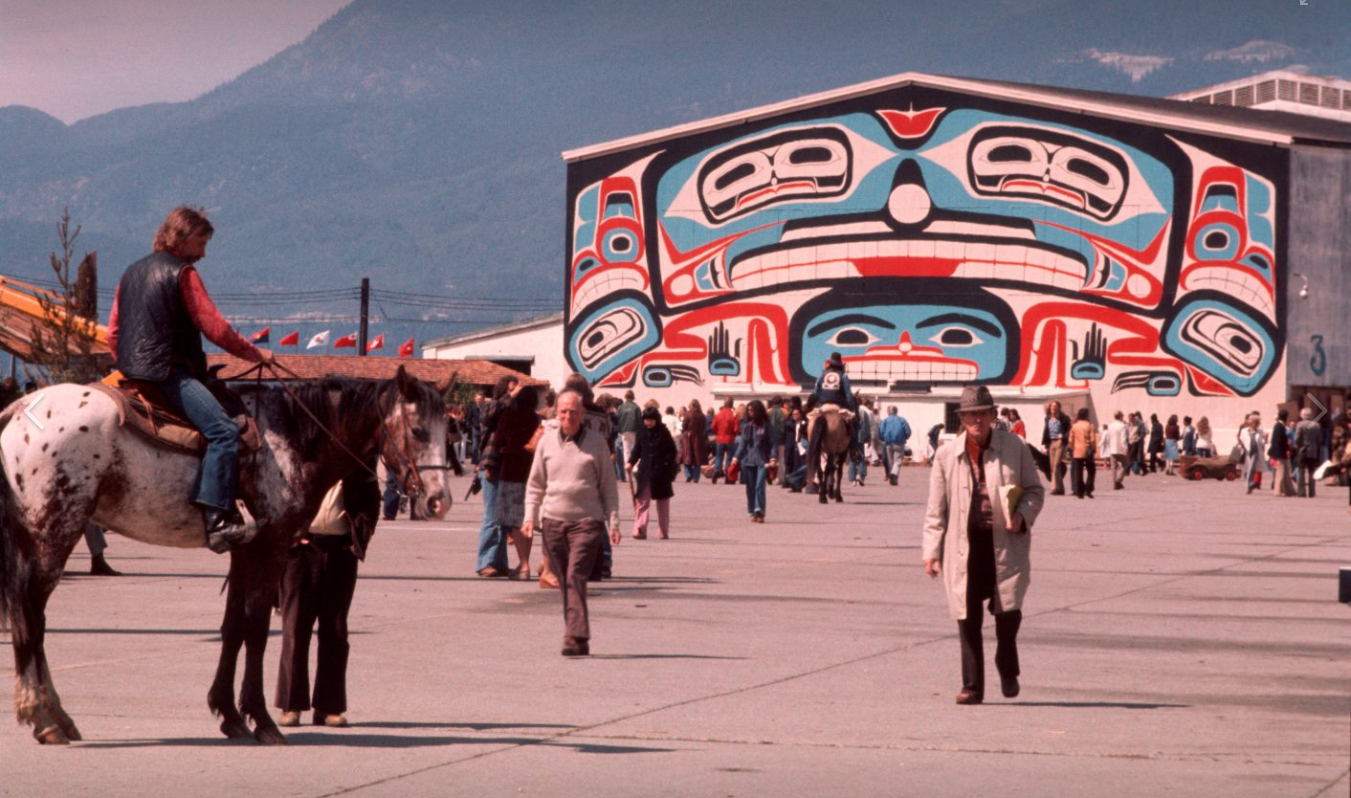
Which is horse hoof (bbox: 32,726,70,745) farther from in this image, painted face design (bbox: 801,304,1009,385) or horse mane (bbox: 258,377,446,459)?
painted face design (bbox: 801,304,1009,385)

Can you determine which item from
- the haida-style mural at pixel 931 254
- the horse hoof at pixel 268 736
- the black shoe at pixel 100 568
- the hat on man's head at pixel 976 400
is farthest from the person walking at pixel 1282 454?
the horse hoof at pixel 268 736

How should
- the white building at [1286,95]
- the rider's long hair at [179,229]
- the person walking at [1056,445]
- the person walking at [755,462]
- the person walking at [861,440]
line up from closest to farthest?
the rider's long hair at [179,229], the person walking at [755,462], the person walking at [1056,445], the person walking at [861,440], the white building at [1286,95]

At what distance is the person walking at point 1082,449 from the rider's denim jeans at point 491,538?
61.4ft

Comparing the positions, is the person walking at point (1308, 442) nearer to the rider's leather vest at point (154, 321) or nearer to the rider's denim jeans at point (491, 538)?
the rider's denim jeans at point (491, 538)

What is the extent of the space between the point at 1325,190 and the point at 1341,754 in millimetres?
52457

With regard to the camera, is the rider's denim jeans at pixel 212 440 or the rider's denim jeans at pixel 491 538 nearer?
the rider's denim jeans at pixel 212 440

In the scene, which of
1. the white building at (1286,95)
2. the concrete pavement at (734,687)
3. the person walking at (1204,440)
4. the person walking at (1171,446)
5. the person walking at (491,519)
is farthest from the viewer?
the white building at (1286,95)

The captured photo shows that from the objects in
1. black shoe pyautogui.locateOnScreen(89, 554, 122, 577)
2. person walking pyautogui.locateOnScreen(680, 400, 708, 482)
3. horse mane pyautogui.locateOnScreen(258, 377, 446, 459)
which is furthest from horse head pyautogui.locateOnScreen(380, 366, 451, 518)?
person walking pyautogui.locateOnScreen(680, 400, 708, 482)

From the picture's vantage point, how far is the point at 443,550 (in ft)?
71.7

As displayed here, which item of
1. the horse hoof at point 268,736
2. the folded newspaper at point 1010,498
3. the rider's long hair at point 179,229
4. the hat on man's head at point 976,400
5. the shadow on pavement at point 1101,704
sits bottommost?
the horse hoof at point 268,736

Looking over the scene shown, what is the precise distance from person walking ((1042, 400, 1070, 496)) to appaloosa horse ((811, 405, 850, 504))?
5.52 meters

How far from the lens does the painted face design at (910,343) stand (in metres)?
61.0

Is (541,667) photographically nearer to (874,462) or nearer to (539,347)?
(874,462)

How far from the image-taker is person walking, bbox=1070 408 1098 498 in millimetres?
35344
